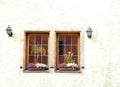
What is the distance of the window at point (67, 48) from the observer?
13.3 m

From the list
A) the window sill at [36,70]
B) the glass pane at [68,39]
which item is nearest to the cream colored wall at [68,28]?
the window sill at [36,70]

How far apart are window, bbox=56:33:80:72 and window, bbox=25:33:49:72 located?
39cm

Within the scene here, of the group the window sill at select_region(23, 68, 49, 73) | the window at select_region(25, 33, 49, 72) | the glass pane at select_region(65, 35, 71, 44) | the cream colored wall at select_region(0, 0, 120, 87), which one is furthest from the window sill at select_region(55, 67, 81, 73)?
the glass pane at select_region(65, 35, 71, 44)

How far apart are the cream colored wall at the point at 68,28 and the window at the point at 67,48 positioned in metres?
0.26

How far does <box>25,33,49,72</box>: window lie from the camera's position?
43.8 ft

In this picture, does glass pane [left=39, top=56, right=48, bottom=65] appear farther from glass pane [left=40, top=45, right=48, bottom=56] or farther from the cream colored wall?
the cream colored wall

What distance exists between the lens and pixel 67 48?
13.3 metres

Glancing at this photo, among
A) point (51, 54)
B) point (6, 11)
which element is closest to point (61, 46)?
point (51, 54)

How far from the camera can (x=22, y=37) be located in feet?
43.4

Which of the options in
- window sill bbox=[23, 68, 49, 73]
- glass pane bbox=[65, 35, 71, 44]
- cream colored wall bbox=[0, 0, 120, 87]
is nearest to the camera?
cream colored wall bbox=[0, 0, 120, 87]

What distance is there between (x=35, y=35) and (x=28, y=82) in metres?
1.54

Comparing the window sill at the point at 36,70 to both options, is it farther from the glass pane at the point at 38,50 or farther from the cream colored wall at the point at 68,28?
the glass pane at the point at 38,50

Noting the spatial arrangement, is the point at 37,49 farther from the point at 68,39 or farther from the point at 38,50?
the point at 68,39

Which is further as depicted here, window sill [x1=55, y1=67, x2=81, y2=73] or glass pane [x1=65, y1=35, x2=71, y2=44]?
glass pane [x1=65, y1=35, x2=71, y2=44]
